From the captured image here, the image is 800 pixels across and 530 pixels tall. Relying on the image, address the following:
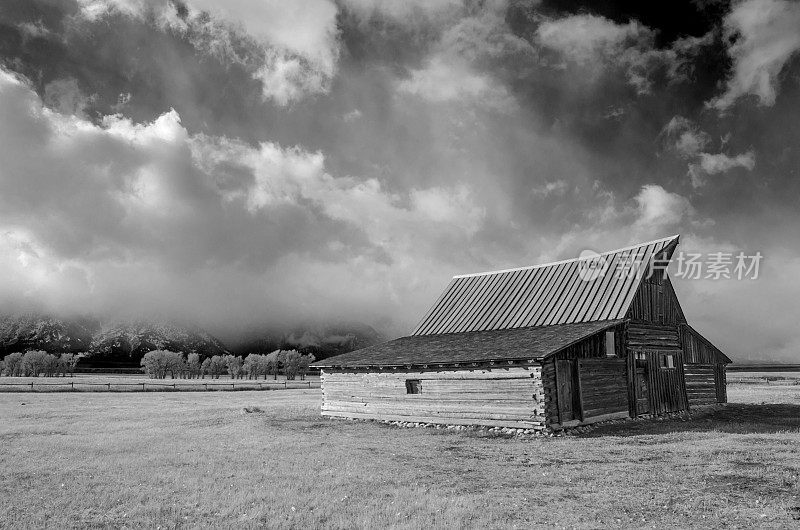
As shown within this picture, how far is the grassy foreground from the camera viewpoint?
1049 centimetres

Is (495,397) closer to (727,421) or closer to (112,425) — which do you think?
(727,421)

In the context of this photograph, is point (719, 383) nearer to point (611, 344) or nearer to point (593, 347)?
point (611, 344)

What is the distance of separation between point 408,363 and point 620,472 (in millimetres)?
14641

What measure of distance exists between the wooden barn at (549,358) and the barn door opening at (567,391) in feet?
0.17

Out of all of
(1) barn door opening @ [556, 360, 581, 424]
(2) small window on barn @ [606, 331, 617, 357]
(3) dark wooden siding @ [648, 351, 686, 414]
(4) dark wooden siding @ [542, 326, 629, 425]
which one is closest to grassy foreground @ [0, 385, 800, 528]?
(4) dark wooden siding @ [542, 326, 629, 425]

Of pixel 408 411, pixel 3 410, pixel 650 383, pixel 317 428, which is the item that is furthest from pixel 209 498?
pixel 3 410

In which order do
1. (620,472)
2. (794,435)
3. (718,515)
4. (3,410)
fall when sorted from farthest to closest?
(3,410) < (794,435) < (620,472) < (718,515)

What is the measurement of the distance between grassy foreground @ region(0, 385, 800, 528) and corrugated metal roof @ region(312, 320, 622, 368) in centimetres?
371

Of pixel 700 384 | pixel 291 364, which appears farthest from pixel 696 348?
pixel 291 364

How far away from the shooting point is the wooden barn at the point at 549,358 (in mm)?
24672

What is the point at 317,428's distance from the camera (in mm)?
27031

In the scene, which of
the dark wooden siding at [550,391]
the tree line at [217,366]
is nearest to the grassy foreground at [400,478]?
the dark wooden siding at [550,391]

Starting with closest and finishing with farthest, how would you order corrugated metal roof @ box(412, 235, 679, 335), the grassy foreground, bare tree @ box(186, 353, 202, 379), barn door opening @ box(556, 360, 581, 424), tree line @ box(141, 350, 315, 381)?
the grassy foreground, barn door opening @ box(556, 360, 581, 424), corrugated metal roof @ box(412, 235, 679, 335), tree line @ box(141, 350, 315, 381), bare tree @ box(186, 353, 202, 379)

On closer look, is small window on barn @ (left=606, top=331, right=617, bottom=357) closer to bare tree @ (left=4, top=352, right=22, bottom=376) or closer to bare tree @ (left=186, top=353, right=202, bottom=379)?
bare tree @ (left=186, top=353, right=202, bottom=379)
